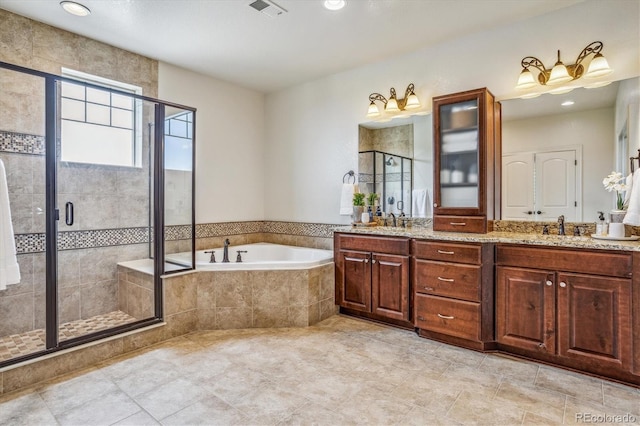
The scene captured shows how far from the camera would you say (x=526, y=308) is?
2.55 metres

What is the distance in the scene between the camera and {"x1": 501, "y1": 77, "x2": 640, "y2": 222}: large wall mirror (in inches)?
103

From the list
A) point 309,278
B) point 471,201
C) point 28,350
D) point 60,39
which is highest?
point 60,39

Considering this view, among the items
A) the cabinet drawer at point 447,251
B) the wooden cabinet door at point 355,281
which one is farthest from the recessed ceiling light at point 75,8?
the cabinet drawer at point 447,251

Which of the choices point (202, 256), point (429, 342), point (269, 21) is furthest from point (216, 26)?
point (429, 342)

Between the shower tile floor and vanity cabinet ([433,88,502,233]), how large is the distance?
2954mm

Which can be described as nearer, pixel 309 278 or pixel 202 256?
pixel 309 278

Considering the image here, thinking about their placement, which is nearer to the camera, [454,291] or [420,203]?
[454,291]

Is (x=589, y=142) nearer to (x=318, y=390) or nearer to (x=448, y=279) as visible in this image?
(x=448, y=279)

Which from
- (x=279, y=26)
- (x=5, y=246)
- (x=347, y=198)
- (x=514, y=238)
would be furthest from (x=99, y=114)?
(x=514, y=238)

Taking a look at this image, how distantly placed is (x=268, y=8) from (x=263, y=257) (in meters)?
2.73

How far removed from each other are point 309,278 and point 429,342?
1.19 meters

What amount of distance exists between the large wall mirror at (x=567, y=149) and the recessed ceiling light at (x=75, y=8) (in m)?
3.48

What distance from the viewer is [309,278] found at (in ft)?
11.0

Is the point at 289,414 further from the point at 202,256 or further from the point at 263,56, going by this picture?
the point at 263,56
